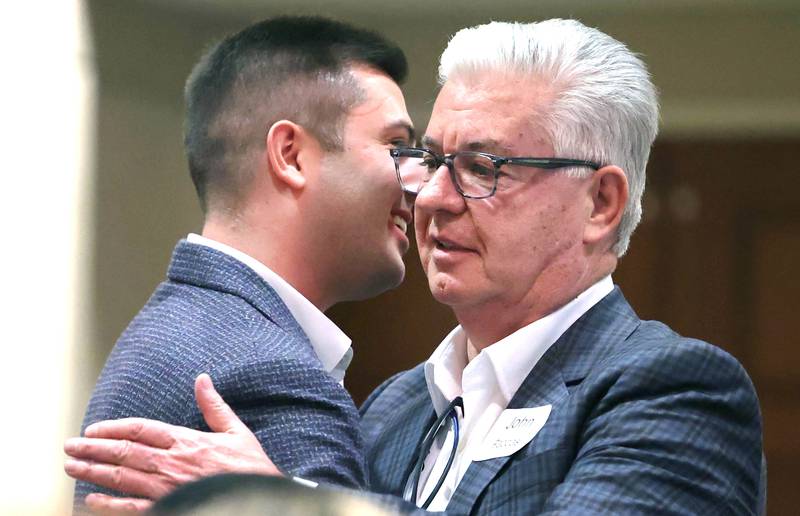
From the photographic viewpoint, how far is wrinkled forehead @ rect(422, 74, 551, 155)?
1.91 meters

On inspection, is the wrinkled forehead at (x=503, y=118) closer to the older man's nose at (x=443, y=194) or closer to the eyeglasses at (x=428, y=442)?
the older man's nose at (x=443, y=194)

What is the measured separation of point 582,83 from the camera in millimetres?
1912

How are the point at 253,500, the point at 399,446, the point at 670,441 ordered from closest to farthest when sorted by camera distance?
the point at 253,500 → the point at 670,441 → the point at 399,446

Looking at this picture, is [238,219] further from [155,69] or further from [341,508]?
[155,69]

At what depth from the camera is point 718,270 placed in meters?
5.32

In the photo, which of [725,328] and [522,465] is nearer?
[522,465]

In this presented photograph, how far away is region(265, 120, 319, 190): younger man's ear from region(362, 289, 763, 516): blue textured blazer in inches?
24.3

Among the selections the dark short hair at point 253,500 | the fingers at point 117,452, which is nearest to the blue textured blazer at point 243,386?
the fingers at point 117,452

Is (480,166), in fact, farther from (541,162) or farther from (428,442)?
(428,442)

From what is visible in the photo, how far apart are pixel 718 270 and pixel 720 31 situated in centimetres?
98

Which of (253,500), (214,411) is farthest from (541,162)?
(253,500)

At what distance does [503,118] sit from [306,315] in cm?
47

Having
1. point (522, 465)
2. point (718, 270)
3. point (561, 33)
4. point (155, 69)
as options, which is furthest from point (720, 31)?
point (522, 465)

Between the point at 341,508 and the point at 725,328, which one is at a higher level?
the point at 341,508
